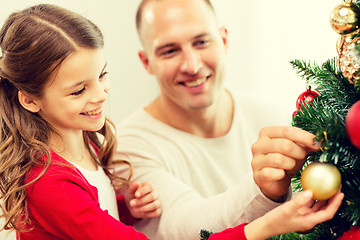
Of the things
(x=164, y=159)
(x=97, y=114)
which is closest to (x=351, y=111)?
(x=97, y=114)

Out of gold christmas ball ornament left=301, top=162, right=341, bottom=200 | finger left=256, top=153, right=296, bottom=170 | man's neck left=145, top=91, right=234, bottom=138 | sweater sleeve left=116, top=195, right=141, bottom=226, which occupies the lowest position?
sweater sleeve left=116, top=195, right=141, bottom=226

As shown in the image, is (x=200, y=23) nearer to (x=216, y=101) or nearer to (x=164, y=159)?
(x=216, y=101)

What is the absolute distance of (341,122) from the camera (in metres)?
0.60

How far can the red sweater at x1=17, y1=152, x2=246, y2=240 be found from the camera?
2.73 feet

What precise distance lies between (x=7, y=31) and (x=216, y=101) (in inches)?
33.3

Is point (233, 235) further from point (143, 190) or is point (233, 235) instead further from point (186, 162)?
point (186, 162)

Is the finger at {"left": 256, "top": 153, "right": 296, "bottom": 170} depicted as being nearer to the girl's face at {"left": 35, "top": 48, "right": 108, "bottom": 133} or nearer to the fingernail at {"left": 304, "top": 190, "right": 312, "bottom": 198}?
the fingernail at {"left": 304, "top": 190, "right": 312, "bottom": 198}

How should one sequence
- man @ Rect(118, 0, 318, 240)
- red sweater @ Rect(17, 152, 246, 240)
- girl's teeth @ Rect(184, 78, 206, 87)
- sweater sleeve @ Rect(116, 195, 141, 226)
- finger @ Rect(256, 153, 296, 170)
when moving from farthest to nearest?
girl's teeth @ Rect(184, 78, 206, 87)
man @ Rect(118, 0, 318, 240)
sweater sleeve @ Rect(116, 195, 141, 226)
red sweater @ Rect(17, 152, 246, 240)
finger @ Rect(256, 153, 296, 170)

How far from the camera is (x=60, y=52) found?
0.88 metres

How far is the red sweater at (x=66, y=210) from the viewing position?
833mm

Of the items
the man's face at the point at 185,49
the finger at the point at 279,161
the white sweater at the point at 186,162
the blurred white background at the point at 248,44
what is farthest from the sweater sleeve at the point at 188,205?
the blurred white background at the point at 248,44

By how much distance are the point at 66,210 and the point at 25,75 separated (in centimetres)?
28

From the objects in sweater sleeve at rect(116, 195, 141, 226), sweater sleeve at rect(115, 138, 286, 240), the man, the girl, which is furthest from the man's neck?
the girl

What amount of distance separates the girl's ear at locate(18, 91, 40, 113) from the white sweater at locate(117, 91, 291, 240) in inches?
16.7
